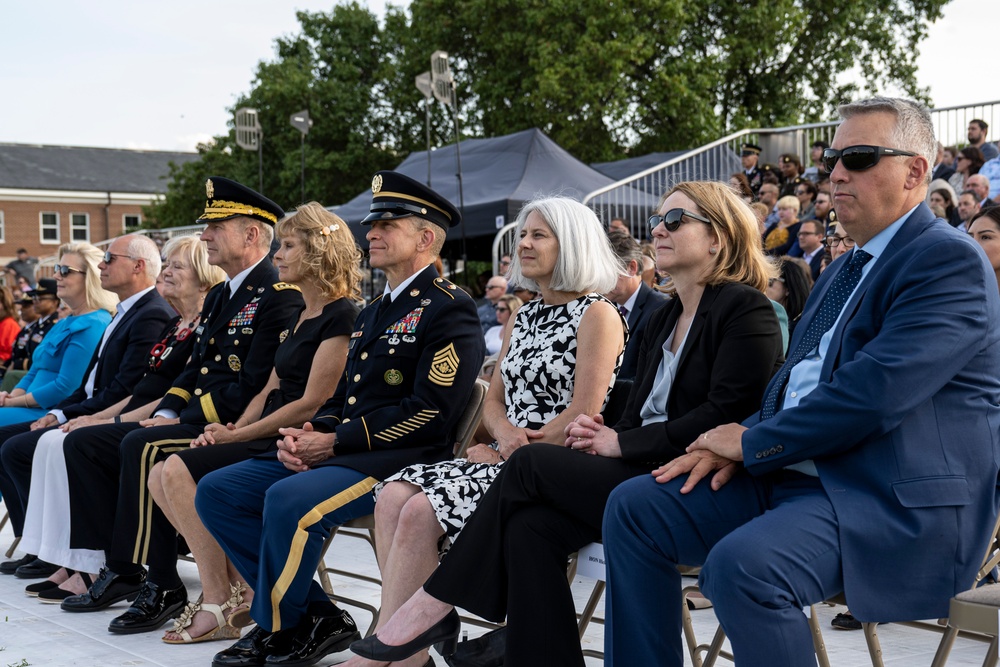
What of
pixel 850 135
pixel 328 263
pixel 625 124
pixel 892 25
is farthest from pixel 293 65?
pixel 850 135

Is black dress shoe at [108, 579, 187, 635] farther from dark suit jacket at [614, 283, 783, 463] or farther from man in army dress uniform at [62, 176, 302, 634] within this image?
dark suit jacket at [614, 283, 783, 463]

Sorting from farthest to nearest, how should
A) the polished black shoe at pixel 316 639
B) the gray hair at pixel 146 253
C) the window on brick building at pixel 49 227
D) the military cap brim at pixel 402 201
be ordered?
the window on brick building at pixel 49 227, the gray hair at pixel 146 253, the military cap brim at pixel 402 201, the polished black shoe at pixel 316 639

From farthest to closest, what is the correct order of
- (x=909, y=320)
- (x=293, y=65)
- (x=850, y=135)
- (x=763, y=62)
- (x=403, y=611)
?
(x=293, y=65) < (x=763, y=62) < (x=403, y=611) < (x=850, y=135) < (x=909, y=320)

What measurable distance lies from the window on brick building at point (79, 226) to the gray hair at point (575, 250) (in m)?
56.5

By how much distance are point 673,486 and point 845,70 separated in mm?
29255

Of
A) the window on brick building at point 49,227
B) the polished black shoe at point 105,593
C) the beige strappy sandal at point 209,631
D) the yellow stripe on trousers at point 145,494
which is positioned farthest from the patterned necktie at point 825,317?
the window on brick building at point 49,227

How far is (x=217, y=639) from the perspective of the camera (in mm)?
4762

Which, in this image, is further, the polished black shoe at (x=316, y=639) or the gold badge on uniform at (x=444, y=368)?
the gold badge on uniform at (x=444, y=368)

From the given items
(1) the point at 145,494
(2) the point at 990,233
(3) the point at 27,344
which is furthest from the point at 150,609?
(3) the point at 27,344

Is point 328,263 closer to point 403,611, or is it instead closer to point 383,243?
point 383,243

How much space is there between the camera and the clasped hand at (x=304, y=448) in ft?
14.7

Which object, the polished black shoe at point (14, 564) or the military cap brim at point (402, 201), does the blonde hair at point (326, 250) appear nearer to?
the military cap brim at point (402, 201)

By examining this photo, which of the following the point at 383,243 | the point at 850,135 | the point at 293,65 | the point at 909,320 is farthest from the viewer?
the point at 293,65

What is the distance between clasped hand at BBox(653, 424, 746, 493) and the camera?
3.02 meters
